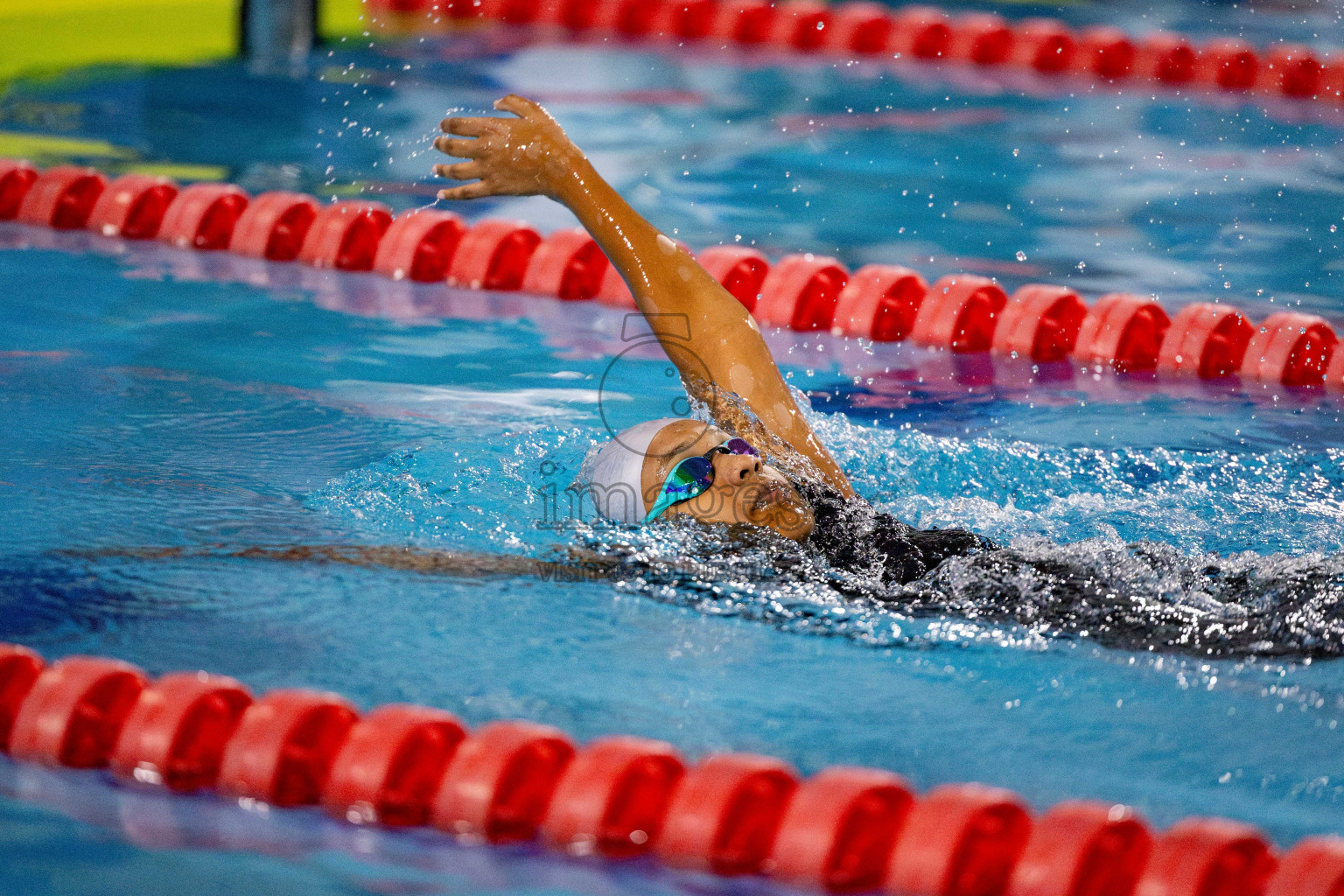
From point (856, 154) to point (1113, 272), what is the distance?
1905 millimetres

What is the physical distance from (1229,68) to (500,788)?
774 centimetres

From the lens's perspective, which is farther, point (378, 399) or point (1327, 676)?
point (378, 399)

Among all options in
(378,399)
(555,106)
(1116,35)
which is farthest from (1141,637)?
(1116,35)

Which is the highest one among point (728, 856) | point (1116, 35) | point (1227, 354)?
point (1116, 35)

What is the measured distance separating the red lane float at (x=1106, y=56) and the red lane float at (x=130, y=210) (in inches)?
218

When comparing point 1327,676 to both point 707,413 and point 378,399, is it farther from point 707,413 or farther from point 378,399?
point 378,399

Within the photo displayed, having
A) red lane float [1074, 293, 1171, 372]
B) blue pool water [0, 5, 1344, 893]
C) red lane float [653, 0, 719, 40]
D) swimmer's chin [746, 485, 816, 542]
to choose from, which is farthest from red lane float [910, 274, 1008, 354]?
red lane float [653, 0, 719, 40]

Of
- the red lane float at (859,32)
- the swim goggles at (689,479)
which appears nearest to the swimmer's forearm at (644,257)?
the swim goggles at (689,479)

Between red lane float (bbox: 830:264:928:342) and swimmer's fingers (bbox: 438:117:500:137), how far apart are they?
8.32 ft

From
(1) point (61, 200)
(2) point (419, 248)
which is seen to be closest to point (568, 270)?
(2) point (419, 248)

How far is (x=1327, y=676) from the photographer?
295 centimetres

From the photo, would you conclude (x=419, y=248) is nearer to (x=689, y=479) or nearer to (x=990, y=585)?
(x=689, y=479)

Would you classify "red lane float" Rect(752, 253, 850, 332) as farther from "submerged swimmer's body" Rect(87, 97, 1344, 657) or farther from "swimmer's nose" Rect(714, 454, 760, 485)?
"swimmer's nose" Rect(714, 454, 760, 485)

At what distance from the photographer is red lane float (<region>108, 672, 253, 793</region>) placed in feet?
8.38
